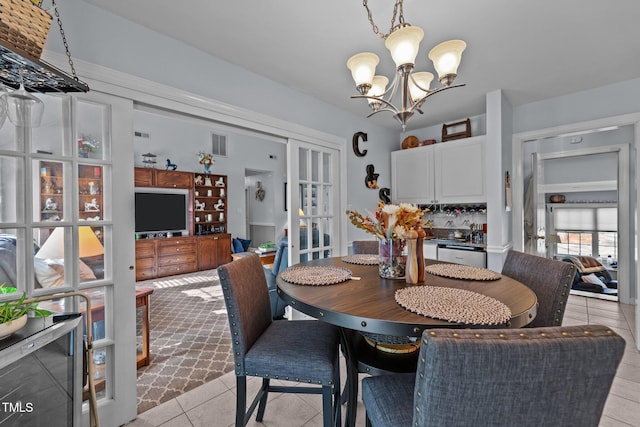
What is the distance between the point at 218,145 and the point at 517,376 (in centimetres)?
704

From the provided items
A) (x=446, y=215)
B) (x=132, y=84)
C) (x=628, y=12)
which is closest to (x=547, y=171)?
(x=446, y=215)

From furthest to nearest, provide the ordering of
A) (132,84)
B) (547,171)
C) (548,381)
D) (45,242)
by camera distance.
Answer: (547,171), (132,84), (45,242), (548,381)

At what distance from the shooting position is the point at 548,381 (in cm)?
63

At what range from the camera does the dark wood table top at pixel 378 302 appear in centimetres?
99

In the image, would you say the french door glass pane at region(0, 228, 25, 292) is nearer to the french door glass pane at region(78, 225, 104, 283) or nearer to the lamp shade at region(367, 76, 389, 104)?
the french door glass pane at region(78, 225, 104, 283)

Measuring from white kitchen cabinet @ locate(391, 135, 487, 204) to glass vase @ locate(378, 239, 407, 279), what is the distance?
2323 millimetres

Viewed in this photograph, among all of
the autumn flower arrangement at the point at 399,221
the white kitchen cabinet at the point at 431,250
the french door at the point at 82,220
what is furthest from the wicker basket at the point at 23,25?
the white kitchen cabinet at the point at 431,250

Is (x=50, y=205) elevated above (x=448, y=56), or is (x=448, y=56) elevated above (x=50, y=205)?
(x=448, y=56)

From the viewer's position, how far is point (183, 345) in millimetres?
2705

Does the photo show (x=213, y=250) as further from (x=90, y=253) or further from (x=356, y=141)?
(x=90, y=253)

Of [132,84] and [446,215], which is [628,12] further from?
[132,84]

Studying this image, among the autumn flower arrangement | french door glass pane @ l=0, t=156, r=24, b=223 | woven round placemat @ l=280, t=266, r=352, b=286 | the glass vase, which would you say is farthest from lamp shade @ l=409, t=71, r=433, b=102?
french door glass pane @ l=0, t=156, r=24, b=223

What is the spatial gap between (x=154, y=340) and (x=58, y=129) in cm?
213

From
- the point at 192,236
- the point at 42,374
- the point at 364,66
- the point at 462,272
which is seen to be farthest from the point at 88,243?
the point at 192,236
